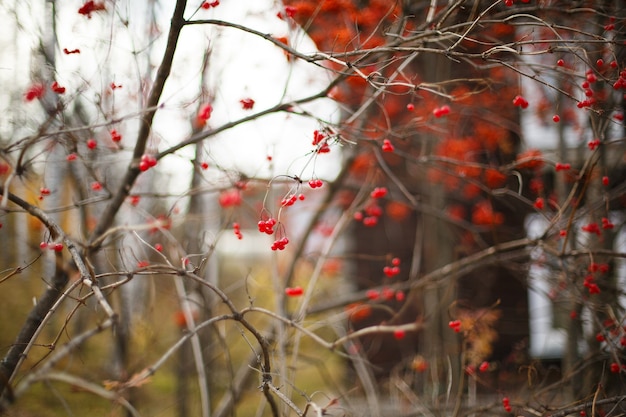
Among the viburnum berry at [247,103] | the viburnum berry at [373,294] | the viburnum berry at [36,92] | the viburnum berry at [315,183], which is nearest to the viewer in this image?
the viburnum berry at [315,183]

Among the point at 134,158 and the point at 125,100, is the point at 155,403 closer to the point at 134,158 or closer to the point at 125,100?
the point at 125,100

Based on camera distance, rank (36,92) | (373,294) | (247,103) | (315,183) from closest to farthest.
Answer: (315,183) → (36,92) → (247,103) → (373,294)

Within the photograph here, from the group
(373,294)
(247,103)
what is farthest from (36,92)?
(373,294)

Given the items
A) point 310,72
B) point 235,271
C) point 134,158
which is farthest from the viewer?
point 235,271

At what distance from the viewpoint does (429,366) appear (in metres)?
4.91

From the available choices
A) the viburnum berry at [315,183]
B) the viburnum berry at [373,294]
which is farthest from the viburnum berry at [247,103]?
the viburnum berry at [373,294]

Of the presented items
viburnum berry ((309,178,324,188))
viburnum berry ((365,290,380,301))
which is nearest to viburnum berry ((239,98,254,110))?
viburnum berry ((309,178,324,188))

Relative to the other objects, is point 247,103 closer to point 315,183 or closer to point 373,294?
point 315,183

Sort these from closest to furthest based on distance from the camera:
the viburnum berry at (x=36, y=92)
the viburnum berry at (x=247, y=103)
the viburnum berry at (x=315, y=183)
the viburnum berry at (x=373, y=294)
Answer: the viburnum berry at (x=315, y=183)
the viburnum berry at (x=36, y=92)
the viburnum berry at (x=247, y=103)
the viburnum berry at (x=373, y=294)

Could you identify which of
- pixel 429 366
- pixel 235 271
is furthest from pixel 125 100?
pixel 235 271

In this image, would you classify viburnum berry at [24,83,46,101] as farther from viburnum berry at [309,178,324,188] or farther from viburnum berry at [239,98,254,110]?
viburnum berry at [309,178,324,188]

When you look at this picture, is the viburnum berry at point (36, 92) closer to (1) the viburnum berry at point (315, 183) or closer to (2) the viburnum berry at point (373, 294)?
(1) the viburnum berry at point (315, 183)

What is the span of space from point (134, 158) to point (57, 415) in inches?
147

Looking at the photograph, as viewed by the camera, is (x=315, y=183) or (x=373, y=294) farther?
(x=373, y=294)
